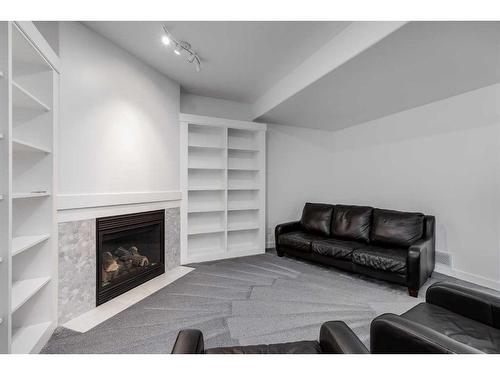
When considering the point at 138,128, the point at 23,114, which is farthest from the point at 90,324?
the point at 138,128

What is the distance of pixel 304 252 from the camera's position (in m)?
3.32

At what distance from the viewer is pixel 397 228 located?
113 inches

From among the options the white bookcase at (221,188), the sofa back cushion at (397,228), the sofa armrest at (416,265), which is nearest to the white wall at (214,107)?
the white bookcase at (221,188)

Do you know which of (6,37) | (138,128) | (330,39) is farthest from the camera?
(138,128)

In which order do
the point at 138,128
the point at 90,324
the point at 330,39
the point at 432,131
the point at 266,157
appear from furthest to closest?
the point at 266,157 → the point at 432,131 → the point at 138,128 → the point at 330,39 → the point at 90,324

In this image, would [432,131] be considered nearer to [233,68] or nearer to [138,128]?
[233,68]

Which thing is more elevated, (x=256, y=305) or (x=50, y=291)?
(x=50, y=291)

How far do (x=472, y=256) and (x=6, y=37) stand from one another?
4.52 meters

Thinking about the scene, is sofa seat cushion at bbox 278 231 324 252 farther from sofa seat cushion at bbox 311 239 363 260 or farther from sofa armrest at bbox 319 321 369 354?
sofa armrest at bbox 319 321 369 354

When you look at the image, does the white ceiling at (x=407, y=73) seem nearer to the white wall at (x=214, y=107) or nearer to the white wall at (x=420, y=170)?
the white wall at (x=420, y=170)

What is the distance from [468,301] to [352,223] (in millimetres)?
1945

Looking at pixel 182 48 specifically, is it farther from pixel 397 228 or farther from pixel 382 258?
pixel 397 228

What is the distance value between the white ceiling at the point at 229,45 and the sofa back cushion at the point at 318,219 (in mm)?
2104

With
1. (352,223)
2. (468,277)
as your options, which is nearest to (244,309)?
(352,223)
